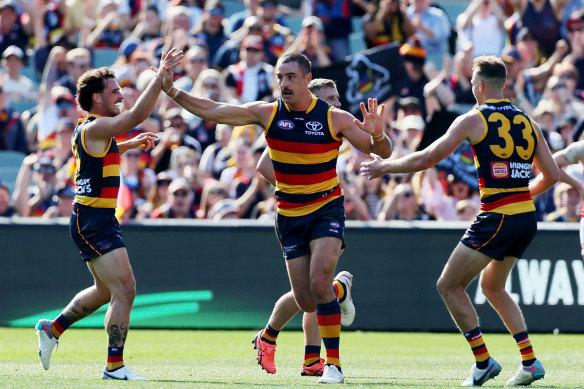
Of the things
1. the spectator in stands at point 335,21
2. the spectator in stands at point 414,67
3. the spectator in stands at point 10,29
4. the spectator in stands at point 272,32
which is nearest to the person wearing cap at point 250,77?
the spectator in stands at point 272,32

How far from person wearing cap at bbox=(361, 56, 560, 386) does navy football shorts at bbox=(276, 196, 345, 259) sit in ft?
2.00

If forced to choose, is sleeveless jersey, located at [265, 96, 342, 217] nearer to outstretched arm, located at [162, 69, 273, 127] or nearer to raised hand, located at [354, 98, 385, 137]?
outstretched arm, located at [162, 69, 273, 127]

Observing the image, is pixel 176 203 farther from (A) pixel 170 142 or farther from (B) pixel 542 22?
(B) pixel 542 22

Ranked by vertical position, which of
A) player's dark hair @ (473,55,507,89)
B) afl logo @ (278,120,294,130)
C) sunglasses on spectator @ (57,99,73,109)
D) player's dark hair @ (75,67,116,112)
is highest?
player's dark hair @ (473,55,507,89)

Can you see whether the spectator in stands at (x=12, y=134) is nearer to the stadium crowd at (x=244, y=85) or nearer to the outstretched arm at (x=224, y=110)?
the stadium crowd at (x=244, y=85)

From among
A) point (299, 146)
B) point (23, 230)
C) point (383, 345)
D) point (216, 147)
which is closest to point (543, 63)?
point (216, 147)

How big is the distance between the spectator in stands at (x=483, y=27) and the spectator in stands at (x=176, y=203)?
256 inches

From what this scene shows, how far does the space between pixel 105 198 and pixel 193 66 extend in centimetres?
889

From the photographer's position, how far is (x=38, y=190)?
15.1m

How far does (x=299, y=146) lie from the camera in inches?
334

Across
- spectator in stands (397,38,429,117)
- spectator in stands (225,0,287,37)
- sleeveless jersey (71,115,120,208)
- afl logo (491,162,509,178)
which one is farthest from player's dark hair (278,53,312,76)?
spectator in stands (225,0,287,37)

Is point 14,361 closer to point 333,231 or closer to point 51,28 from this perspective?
point 333,231

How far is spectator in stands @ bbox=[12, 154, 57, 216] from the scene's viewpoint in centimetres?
1475

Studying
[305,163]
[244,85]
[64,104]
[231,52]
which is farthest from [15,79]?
[305,163]
